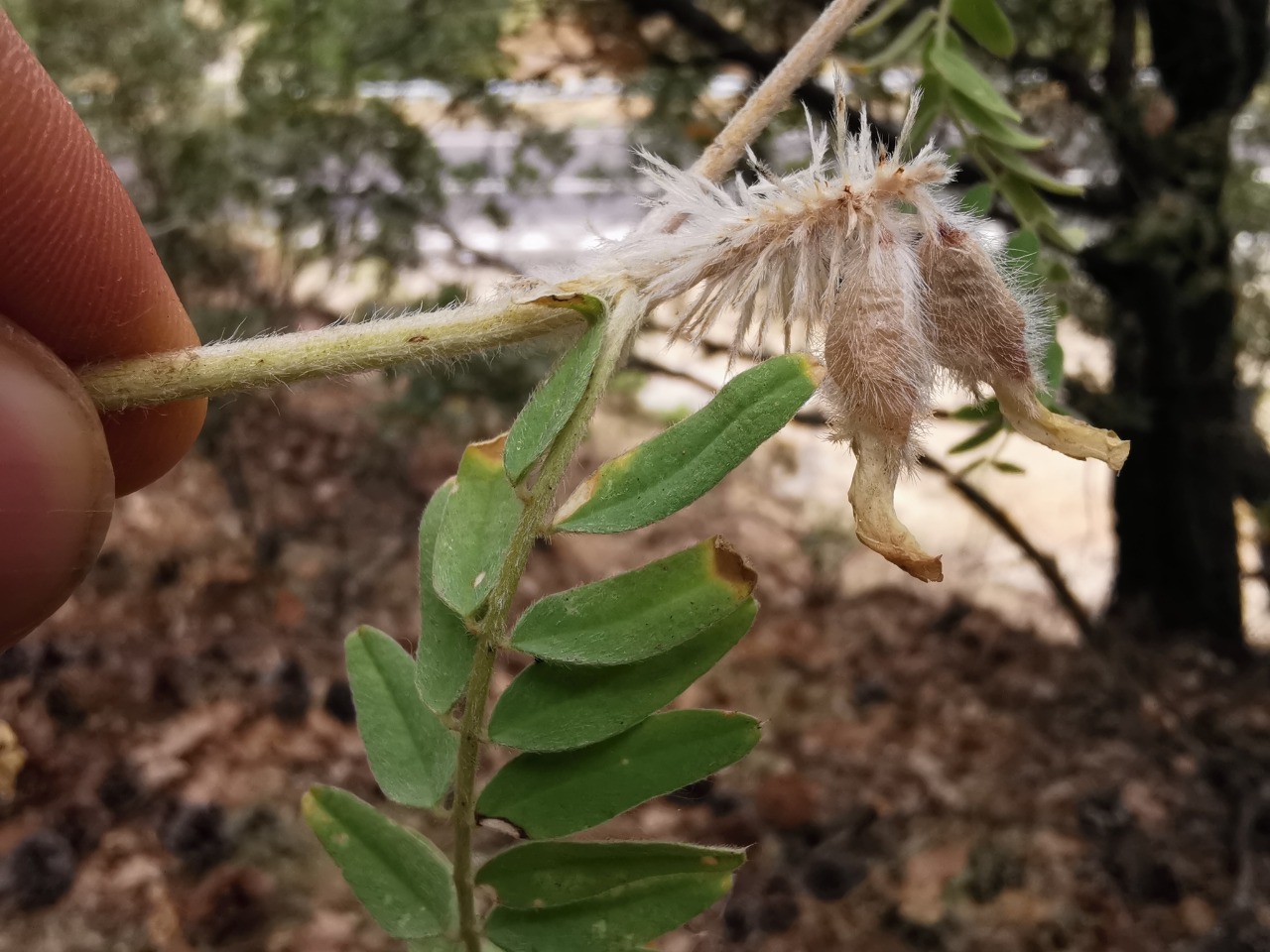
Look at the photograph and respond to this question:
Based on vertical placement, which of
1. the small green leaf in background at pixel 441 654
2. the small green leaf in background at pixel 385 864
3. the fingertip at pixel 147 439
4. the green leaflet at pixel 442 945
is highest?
the small green leaf in background at pixel 441 654

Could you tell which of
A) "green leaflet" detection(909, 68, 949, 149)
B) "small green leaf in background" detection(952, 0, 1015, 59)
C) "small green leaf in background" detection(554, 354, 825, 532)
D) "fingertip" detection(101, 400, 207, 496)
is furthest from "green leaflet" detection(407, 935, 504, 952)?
"small green leaf in background" detection(952, 0, 1015, 59)

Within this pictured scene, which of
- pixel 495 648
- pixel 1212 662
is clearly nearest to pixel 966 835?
pixel 1212 662

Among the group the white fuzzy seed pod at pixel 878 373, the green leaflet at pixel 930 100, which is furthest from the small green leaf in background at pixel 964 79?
the white fuzzy seed pod at pixel 878 373

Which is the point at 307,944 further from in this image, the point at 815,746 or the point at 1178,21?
the point at 1178,21

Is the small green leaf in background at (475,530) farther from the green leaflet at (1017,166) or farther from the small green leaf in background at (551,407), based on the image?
the green leaflet at (1017,166)

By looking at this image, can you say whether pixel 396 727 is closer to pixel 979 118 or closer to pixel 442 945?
pixel 442 945

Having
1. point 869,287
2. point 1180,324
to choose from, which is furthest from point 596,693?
point 1180,324

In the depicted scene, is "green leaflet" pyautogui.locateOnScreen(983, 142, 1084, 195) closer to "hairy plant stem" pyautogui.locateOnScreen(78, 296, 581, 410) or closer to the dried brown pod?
the dried brown pod
